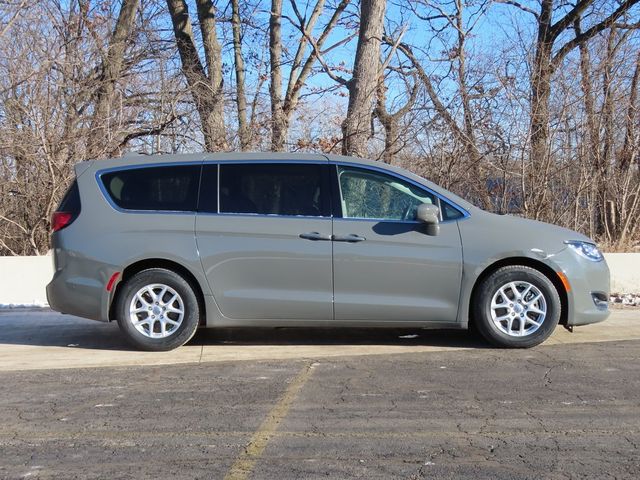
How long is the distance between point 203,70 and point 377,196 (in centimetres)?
942

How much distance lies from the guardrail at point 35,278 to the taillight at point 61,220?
9.92ft

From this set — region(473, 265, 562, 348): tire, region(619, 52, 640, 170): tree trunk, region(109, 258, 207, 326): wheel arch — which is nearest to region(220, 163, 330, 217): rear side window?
region(109, 258, 207, 326): wheel arch

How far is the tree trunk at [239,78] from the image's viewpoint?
→ 1294 centimetres

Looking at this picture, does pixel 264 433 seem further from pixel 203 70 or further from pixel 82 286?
pixel 203 70

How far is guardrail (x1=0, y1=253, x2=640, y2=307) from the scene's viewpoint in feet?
31.3

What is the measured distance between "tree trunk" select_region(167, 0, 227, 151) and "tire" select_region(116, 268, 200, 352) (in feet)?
21.7

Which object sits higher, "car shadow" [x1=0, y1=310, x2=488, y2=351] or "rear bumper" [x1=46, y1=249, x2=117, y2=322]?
"rear bumper" [x1=46, y1=249, x2=117, y2=322]

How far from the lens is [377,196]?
6621 mm

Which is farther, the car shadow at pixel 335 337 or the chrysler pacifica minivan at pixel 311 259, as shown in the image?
the car shadow at pixel 335 337

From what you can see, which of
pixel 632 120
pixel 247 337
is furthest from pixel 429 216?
pixel 632 120

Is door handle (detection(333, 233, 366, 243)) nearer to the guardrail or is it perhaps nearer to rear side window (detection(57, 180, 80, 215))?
rear side window (detection(57, 180, 80, 215))

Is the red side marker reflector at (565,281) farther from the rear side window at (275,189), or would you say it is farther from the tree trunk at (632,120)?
the tree trunk at (632,120)

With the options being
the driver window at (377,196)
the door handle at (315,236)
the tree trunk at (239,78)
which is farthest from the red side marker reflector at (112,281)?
the tree trunk at (239,78)

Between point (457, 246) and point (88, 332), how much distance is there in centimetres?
413
